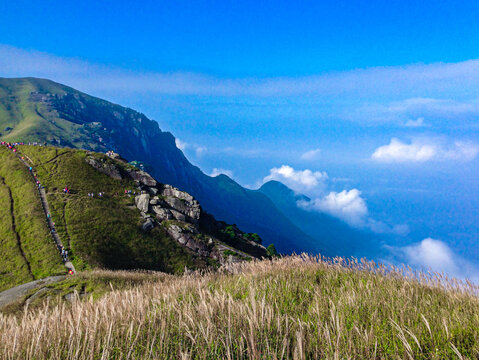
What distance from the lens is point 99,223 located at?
2314 inches

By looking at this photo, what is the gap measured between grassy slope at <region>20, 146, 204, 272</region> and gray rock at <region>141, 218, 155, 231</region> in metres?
1.21

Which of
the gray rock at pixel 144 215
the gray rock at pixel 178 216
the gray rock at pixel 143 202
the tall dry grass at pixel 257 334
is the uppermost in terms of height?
the tall dry grass at pixel 257 334

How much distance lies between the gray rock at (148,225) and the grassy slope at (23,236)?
20144 mm

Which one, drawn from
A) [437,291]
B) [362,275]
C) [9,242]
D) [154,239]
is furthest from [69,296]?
[154,239]

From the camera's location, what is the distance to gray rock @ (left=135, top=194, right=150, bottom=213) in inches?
2827

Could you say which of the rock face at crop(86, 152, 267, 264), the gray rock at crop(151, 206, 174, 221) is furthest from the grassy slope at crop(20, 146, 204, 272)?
the gray rock at crop(151, 206, 174, 221)

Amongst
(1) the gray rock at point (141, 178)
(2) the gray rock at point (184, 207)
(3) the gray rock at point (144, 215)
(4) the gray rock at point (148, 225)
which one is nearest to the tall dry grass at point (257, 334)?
(4) the gray rock at point (148, 225)

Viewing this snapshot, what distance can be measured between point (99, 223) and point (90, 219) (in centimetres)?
222

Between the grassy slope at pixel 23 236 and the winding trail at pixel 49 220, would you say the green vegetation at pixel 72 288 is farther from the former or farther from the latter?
the winding trail at pixel 49 220

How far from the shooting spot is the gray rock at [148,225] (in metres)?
65.1

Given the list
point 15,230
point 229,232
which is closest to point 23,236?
point 15,230

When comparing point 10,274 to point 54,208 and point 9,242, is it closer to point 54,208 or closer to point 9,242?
point 9,242

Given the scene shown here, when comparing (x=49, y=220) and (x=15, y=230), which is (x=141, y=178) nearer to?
(x=49, y=220)

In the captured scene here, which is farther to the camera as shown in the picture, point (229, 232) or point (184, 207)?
point (229, 232)
